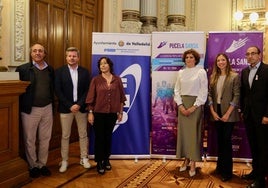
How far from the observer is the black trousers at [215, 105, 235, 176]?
11.2 feet

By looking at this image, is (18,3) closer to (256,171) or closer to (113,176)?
(113,176)

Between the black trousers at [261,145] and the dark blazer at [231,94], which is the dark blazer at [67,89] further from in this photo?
the black trousers at [261,145]

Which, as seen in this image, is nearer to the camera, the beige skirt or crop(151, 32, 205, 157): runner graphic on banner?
the beige skirt

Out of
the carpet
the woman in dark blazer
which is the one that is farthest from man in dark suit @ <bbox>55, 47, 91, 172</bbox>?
the woman in dark blazer

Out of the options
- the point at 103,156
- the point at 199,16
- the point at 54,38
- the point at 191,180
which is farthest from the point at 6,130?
the point at 199,16

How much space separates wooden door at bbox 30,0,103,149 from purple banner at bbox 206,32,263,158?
199 cm

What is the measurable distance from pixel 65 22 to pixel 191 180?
2.75 m

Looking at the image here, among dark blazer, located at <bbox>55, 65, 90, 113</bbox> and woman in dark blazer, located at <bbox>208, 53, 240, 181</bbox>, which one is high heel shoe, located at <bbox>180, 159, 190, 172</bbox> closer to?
woman in dark blazer, located at <bbox>208, 53, 240, 181</bbox>

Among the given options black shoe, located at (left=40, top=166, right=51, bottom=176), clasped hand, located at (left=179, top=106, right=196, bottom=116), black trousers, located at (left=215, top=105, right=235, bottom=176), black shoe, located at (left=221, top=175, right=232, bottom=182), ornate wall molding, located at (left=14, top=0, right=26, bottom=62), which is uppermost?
ornate wall molding, located at (left=14, top=0, right=26, bottom=62)

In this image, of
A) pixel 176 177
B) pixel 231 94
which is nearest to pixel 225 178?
pixel 176 177

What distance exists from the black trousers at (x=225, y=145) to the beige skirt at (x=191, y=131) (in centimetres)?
22

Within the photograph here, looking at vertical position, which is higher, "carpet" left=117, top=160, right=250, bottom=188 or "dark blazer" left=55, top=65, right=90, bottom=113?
"dark blazer" left=55, top=65, right=90, bottom=113

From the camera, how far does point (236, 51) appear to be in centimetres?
397

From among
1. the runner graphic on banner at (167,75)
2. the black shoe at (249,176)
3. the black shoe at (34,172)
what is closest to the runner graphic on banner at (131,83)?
the runner graphic on banner at (167,75)
